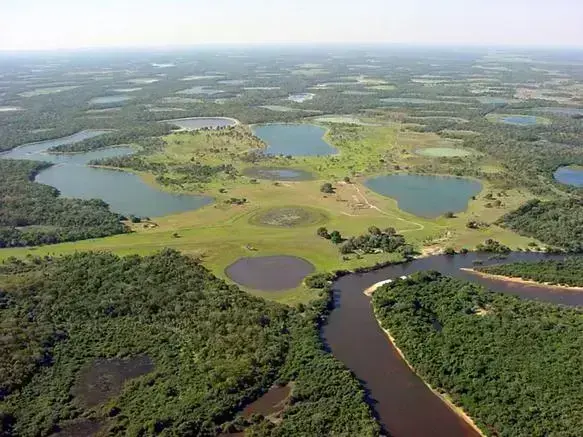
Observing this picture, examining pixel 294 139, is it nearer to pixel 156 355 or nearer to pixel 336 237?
pixel 336 237

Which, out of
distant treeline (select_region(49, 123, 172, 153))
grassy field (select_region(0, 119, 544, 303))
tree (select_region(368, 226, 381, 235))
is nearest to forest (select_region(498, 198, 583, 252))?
grassy field (select_region(0, 119, 544, 303))

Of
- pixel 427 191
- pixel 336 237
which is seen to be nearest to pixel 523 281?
pixel 336 237

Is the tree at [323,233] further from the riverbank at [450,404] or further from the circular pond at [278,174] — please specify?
the circular pond at [278,174]

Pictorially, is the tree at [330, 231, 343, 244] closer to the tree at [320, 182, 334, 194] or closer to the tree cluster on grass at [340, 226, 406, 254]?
the tree cluster on grass at [340, 226, 406, 254]

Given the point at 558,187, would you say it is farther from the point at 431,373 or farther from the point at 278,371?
the point at 278,371

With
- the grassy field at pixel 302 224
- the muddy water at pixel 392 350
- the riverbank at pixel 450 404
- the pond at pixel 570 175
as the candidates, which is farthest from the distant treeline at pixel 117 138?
the riverbank at pixel 450 404
